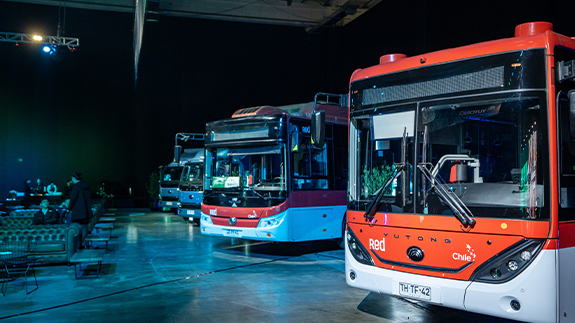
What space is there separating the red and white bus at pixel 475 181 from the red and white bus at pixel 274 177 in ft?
13.1

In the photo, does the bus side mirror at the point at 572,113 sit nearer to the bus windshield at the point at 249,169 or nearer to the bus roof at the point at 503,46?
the bus roof at the point at 503,46

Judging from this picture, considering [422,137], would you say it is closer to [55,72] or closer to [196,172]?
[196,172]

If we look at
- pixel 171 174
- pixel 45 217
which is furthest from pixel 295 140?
pixel 171 174

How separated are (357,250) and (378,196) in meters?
0.70

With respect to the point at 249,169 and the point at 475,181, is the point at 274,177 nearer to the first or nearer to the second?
the point at 249,169

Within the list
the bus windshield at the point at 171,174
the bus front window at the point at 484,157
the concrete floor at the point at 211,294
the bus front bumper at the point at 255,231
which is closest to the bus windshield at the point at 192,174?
the bus windshield at the point at 171,174

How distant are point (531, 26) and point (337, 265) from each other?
19.0ft

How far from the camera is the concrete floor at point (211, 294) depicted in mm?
5641

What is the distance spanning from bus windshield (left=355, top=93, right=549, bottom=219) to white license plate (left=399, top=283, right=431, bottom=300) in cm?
72

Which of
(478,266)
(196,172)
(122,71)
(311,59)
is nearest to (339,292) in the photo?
(478,266)

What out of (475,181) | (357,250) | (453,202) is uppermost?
(475,181)

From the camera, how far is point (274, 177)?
947 centimetres

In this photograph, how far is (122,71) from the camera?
86.4 ft

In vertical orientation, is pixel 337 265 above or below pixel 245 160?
below
